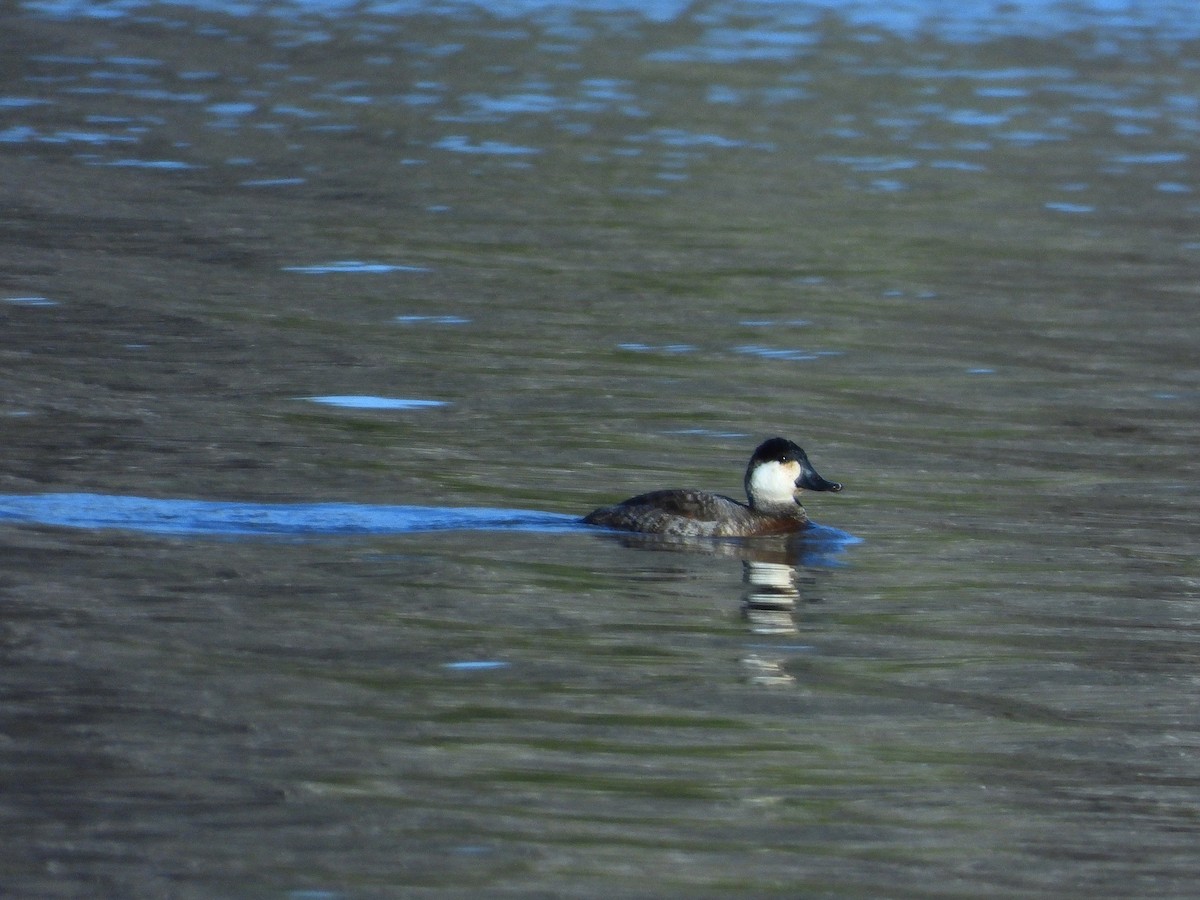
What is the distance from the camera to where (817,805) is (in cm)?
797

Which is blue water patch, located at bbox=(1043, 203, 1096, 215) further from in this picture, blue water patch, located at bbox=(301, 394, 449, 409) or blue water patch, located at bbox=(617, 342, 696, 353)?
blue water patch, located at bbox=(301, 394, 449, 409)

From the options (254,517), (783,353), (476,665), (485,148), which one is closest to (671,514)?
(254,517)

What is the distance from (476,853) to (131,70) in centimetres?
3191

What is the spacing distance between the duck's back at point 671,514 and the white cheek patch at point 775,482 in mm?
315

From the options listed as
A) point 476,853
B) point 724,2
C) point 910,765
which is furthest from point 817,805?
point 724,2

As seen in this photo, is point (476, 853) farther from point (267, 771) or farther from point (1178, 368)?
point (1178, 368)

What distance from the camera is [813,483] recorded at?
12.8 meters

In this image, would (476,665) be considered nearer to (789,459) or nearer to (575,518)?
(575,518)

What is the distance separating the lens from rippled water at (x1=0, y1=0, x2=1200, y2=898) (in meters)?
7.71

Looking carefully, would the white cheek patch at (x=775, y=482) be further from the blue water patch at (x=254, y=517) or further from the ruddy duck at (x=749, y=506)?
the blue water patch at (x=254, y=517)

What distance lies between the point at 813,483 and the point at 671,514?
1.19 metres

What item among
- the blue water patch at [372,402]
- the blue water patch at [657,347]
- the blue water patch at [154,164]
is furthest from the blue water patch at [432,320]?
the blue water patch at [154,164]

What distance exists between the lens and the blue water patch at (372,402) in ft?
49.9

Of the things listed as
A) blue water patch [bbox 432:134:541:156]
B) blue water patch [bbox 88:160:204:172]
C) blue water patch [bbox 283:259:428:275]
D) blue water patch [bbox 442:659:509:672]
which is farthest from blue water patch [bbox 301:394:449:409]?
blue water patch [bbox 432:134:541:156]
